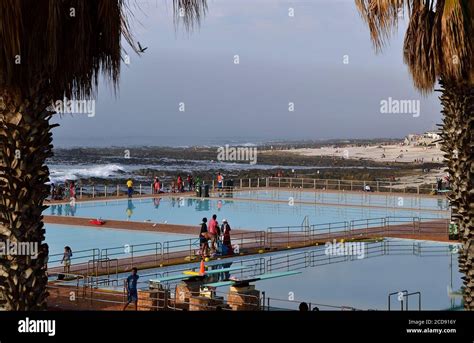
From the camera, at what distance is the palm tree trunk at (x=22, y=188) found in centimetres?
642

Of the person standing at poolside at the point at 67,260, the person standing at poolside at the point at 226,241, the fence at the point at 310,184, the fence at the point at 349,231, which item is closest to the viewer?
the person standing at poolside at the point at 67,260

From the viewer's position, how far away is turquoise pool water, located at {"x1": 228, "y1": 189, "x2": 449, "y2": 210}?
37219 millimetres

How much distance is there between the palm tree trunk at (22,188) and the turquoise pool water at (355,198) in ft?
98.3

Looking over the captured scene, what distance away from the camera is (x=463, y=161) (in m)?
8.60

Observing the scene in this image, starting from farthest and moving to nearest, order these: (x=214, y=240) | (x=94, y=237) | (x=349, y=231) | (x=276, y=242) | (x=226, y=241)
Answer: (x=349, y=231) < (x=94, y=237) < (x=276, y=242) < (x=226, y=241) < (x=214, y=240)

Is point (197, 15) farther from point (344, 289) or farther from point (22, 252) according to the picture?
point (344, 289)

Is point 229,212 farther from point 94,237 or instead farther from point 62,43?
point 62,43

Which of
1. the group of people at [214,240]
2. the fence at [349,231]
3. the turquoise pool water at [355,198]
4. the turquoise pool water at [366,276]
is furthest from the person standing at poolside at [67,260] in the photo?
the turquoise pool water at [355,198]

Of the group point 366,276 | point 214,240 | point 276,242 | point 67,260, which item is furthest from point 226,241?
point 67,260

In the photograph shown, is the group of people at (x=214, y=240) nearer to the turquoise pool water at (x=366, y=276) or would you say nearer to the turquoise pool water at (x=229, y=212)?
the turquoise pool water at (x=366, y=276)

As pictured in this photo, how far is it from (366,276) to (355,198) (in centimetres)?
2077

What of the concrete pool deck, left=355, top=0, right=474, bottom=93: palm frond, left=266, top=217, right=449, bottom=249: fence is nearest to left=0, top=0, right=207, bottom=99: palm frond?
left=355, top=0, right=474, bottom=93: palm frond
